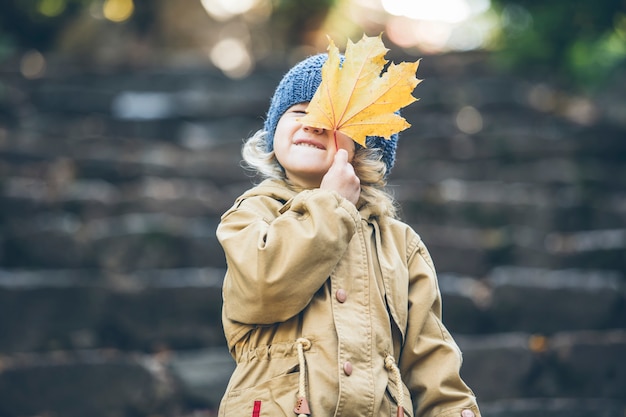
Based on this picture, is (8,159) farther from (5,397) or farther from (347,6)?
(347,6)

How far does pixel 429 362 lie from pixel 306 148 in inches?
25.9

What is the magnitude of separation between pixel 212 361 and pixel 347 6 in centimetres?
1276

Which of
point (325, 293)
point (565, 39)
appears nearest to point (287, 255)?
point (325, 293)

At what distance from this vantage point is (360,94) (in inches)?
84.7

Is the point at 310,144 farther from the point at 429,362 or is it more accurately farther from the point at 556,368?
the point at 556,368

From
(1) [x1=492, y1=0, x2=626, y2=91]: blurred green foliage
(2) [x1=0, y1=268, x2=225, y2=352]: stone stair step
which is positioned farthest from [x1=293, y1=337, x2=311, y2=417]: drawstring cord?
(1) [x1=492, y1=0, x2=626, y2=91]: blurred green foliage

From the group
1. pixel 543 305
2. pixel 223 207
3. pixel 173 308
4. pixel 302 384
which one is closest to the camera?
pixel 302 384

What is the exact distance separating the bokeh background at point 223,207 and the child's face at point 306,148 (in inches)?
31.7

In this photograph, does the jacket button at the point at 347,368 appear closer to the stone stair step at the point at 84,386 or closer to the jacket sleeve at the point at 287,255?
the jacket sleeve at the point at 287,255

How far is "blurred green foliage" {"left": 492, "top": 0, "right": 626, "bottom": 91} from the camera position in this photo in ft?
33.6

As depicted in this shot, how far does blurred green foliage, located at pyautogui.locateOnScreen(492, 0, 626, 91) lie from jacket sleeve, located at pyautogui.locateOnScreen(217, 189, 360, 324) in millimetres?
8760

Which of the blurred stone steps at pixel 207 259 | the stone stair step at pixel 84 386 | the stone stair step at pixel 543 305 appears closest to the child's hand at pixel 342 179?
the blurred stone steps at pixel 207 259

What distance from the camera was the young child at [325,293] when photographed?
200cm

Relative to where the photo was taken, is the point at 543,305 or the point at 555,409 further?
the point at 543,305
